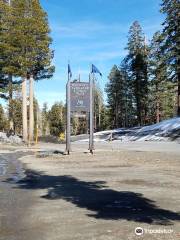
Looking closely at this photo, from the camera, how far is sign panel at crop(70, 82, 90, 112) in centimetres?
2692

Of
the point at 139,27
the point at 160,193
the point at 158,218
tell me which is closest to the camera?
the point at 158,218

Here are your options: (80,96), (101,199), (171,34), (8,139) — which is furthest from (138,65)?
(101,199)

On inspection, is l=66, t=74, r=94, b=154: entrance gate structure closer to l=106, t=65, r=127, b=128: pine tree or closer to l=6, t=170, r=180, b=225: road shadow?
l=6, t=170, r=180, b=225: road shadow

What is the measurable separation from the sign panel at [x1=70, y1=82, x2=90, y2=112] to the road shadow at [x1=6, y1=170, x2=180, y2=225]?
12.4 meters

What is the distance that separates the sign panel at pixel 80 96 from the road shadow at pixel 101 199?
1237 cm

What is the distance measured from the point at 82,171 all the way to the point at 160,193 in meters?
5.89

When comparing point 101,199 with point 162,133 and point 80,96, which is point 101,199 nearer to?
point 80,96

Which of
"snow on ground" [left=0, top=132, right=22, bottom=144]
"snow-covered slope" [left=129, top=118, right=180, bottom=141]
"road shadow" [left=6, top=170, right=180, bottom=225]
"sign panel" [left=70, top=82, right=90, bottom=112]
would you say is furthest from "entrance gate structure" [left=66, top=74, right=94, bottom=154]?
"snow on ground" [left=0, top=132, right=22, bottom=144]

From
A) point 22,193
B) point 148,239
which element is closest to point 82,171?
point 22,193

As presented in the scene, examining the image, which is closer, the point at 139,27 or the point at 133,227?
the point at 133,227

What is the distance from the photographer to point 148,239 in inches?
266

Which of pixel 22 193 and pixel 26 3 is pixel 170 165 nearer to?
pixel 22 193

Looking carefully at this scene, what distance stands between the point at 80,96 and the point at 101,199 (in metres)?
17.0

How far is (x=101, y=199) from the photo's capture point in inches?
405
